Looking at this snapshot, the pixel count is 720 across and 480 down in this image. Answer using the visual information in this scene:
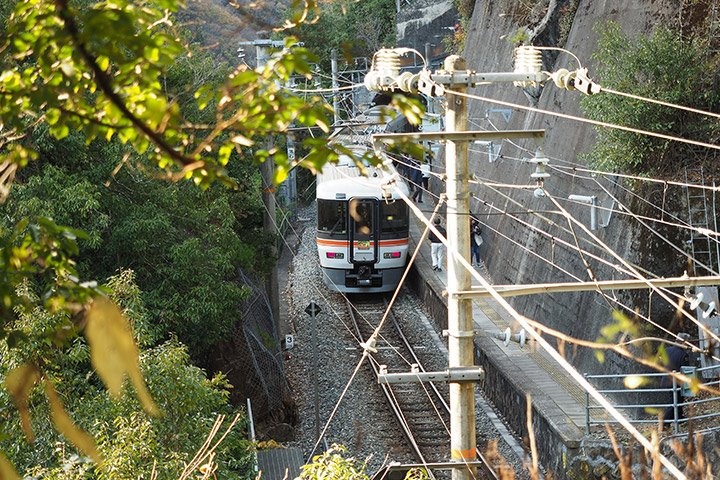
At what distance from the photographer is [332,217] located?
22.3m

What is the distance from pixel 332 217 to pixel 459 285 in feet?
47.2

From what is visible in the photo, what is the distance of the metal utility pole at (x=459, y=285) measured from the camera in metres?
7.94

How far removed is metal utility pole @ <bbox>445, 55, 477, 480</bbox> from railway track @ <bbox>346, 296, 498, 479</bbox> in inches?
139

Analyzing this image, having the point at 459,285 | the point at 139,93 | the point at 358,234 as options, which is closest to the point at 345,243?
the point at 358,234

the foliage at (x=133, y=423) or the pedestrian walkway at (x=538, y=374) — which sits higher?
the foliage at (x=133, y=423)

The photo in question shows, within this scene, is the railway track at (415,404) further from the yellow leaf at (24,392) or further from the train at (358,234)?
the yellow leaf at (24,392)

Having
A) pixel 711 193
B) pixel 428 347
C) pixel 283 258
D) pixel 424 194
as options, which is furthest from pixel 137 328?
pixel 424 194

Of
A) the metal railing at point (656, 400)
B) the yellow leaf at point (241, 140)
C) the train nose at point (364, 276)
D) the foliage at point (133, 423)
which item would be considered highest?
the yellow leaf at point (241, 140)

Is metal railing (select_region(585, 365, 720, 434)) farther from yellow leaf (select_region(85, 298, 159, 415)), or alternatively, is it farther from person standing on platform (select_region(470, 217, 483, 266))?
yellow leaf (select_region(85, 298, 159, 415))

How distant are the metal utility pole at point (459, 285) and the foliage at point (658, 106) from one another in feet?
22.6

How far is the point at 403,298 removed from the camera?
24.0 meters

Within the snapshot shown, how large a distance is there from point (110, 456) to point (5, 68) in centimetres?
431

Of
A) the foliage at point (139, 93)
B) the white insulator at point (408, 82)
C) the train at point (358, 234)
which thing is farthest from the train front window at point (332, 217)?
the foliage at point (139, 93)

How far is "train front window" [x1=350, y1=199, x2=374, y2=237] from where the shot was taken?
22.1m
